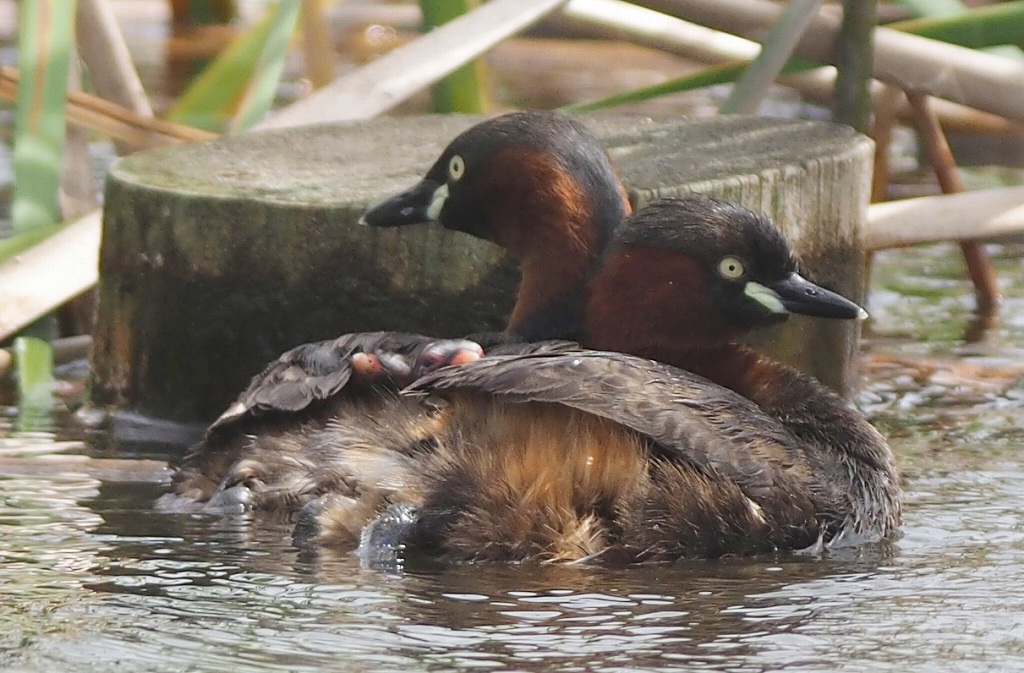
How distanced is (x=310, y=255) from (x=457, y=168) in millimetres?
527

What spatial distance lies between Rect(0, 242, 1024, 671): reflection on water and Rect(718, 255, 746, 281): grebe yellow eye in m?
0.70

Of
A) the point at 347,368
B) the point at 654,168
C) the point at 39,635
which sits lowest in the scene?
the point at 39,635

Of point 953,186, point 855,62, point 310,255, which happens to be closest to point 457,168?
point 310,255

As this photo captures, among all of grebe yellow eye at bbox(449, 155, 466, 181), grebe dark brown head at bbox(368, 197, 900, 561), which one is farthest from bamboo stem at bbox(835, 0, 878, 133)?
grebe dark brown head at bbox(368, 197, 900, 561)

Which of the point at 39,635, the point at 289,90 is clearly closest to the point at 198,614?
the point at 39,635

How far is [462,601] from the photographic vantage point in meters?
4.01

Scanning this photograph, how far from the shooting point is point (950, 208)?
6.60 m

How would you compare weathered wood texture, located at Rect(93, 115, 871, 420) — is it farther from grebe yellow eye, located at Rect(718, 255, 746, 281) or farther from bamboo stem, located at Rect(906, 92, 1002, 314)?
bamboo stem, located at Rect(906, 92, 1002, 314)

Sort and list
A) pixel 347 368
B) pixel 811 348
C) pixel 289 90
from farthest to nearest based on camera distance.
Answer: pixel 289 90 → pixel 811 348 → pixel 347 368

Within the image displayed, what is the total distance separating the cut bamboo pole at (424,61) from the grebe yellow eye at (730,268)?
1.90m

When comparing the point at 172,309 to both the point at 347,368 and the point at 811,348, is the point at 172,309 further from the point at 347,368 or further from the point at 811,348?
the point at 811,348

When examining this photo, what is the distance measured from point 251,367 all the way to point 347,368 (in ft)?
3.83

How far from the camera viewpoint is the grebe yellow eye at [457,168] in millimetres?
5293

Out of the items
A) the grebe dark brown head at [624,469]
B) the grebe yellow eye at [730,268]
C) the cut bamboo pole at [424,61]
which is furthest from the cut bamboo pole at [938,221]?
the grebe dark brown head at [624,469]
